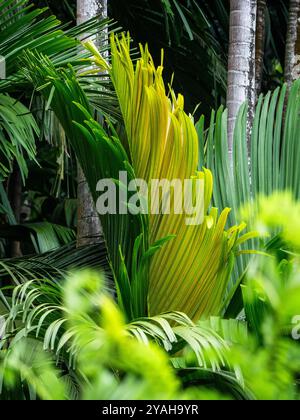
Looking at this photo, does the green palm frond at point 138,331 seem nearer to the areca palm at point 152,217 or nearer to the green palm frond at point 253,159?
the areca palm at point 152,217

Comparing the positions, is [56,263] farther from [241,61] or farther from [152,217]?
[241,61]

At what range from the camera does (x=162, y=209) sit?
237cm

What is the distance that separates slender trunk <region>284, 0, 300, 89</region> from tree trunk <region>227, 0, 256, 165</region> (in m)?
0.69

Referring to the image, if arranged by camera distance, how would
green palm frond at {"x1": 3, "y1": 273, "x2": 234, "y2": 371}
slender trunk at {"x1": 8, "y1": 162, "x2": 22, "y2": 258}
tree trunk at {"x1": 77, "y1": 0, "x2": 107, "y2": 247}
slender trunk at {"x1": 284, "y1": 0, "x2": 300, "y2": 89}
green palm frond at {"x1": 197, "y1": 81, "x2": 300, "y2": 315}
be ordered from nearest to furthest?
green palm frond at {"x1": 3, "y1": 273, "x2": 234, "y2": 371}
green palm frond at {"x1": 197, "y1": 81, "x2": 300, "y2": 315}
tree trunk at {"x1": 77, "y1": 0, "x2": 107, "y2": 247}
slender trunk at {"x1": 284, "y1": 0, "x2": 300, "y2": 89}
slender trunk at {"x1": 8, "y1": 162, "x2": 22, "y2": 258}

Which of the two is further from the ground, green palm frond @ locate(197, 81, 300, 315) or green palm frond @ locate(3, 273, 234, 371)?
green palm frond @ locate(197, 81, 300, 315)

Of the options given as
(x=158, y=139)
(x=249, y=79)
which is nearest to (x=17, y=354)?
(x=158, y=139)

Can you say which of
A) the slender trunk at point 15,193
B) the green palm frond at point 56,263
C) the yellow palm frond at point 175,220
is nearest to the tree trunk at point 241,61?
the green palm frond at point 56,263

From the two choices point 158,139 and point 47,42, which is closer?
point 158,139

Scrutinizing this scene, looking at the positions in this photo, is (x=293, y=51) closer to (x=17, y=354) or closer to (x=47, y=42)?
(x=47, y=42)

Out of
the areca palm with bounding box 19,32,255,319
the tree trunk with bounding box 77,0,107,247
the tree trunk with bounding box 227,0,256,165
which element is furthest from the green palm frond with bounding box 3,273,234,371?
the tree trunk with bounding box 227,0,256,165

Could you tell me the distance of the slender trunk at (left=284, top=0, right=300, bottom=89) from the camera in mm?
4391

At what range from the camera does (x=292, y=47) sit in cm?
458

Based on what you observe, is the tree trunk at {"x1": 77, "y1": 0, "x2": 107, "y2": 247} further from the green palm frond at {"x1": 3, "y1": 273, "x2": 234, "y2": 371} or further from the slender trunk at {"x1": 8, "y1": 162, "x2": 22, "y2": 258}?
the slender trunk at {"x1": 8, "y1": 162, "x2": 22, "y2": 258}
